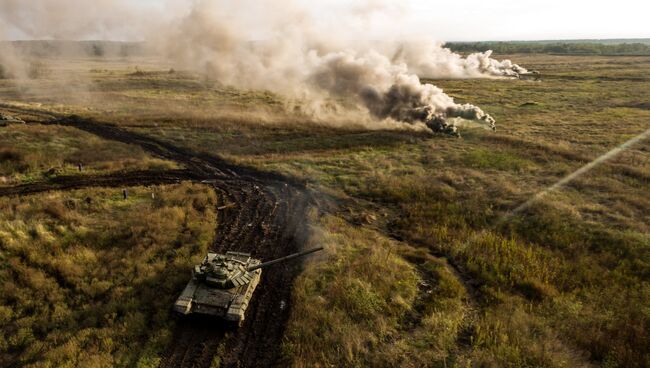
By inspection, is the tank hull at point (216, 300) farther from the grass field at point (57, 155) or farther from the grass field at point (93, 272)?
the grass field at point (57, 155)

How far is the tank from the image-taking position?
12266mm

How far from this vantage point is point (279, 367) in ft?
36.4

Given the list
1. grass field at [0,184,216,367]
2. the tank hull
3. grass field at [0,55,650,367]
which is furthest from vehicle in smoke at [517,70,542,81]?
the tank hull

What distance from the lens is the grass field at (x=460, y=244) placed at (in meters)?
11.7

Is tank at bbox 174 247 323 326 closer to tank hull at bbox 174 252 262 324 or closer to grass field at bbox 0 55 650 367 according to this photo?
tank hull at bbox 174 252 262 324

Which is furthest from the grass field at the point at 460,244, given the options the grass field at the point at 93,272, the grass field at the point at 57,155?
the grass field at the point at 57,155

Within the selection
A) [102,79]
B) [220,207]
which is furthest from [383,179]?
[102,79]

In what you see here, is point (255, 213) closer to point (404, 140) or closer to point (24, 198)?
point (24, 198)

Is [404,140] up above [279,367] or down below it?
above

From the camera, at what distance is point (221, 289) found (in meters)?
13.2

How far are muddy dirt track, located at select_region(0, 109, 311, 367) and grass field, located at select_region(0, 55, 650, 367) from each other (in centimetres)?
84

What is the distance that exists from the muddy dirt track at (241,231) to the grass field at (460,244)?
2.74 feet

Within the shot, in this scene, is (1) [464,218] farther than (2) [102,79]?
No

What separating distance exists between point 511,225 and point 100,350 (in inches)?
717
